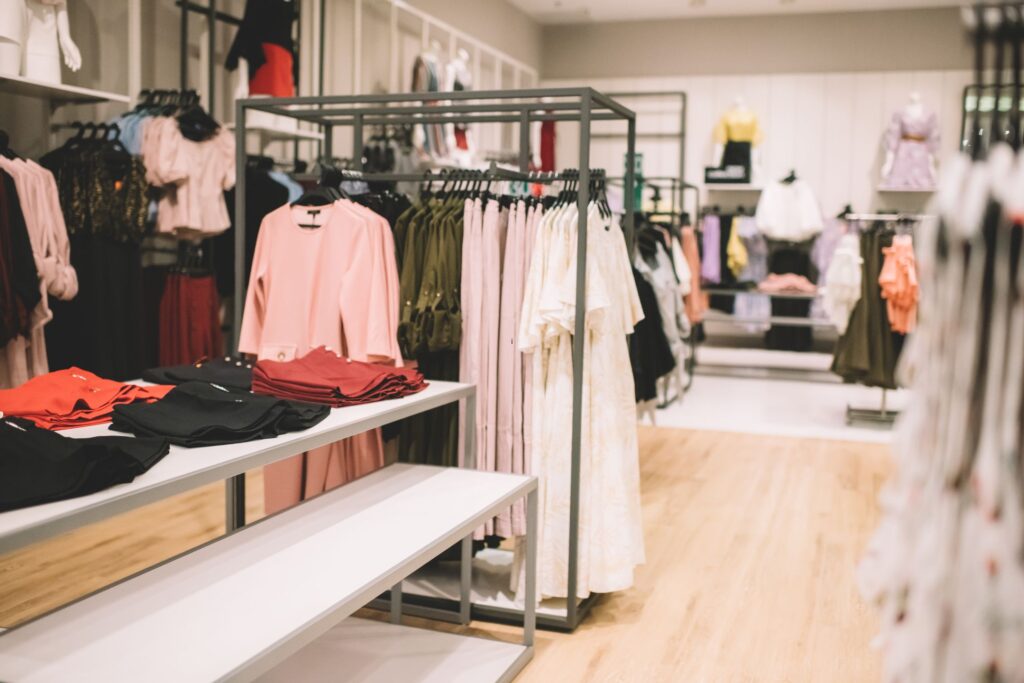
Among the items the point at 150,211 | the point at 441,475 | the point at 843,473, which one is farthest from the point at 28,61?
the point at 843,473

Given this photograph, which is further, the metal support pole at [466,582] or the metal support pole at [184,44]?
the metal support pole at [184,44]

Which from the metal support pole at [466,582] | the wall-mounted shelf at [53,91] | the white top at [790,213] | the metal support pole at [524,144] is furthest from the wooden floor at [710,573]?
the white top at [790,213]

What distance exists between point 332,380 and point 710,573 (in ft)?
5.67

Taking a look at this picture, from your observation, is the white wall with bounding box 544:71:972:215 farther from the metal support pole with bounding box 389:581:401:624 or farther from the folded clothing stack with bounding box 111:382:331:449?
the folded clothing stack with bounding box 111:382:331:449

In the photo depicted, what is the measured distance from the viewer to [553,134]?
29.6ft

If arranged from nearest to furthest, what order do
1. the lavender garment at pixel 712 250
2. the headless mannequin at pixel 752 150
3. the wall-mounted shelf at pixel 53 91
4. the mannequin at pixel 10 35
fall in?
the mannequin at pixel 10 35 → the wall-mounted shelf at pixel 53 91 → the lavender garment at pixel 712 250 → the headless mannequin at pixel 752 150

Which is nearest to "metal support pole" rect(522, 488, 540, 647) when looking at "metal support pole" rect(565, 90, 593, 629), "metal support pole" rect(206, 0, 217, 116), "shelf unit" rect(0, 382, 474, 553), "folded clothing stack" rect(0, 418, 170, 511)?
"metal support pole" rect(565, 90, 593, 629)

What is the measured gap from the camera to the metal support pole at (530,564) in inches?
104

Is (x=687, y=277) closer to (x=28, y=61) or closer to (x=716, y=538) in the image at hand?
(x=716, y=538)

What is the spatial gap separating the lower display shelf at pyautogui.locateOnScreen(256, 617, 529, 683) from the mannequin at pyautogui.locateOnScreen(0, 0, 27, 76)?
2.43m

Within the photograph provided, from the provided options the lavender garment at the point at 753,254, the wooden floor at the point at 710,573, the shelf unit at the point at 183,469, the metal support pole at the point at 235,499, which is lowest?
the wooden floor at the point at 710,573

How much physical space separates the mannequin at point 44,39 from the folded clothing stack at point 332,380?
1959mm

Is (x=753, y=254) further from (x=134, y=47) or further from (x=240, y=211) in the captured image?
(x=240, y=211)

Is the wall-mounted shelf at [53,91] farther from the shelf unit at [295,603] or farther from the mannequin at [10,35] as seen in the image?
the shelf unit at [295,603]
